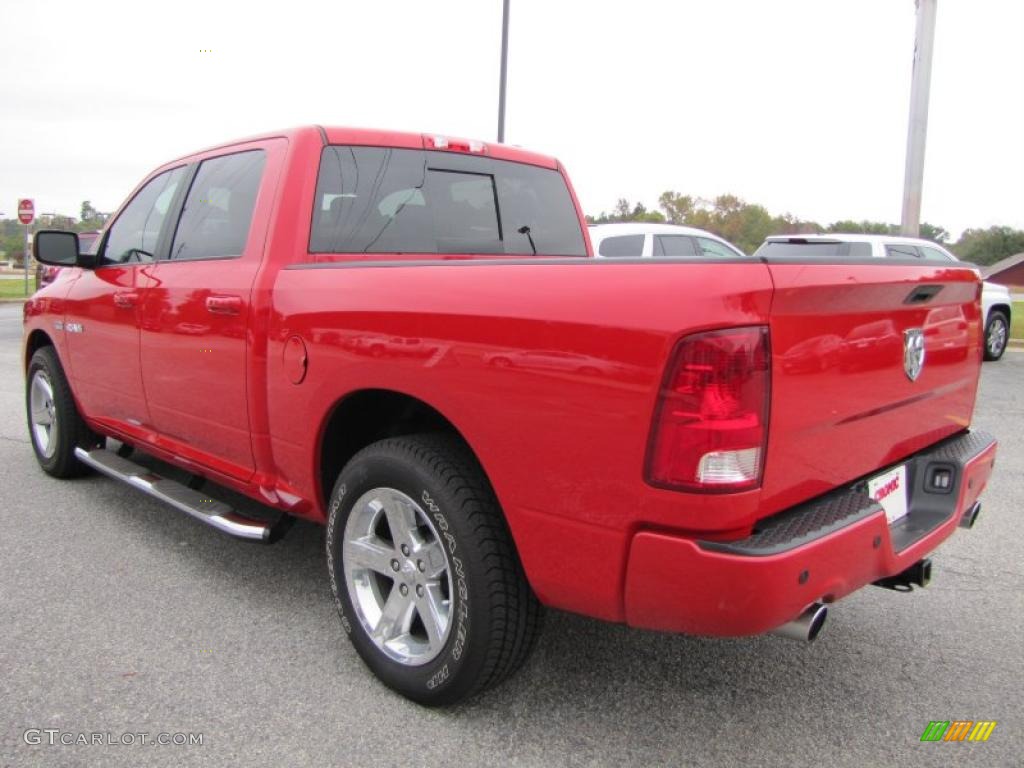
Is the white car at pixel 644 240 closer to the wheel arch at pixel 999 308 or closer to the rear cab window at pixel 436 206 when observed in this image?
the wheel arch at pixel 999 308

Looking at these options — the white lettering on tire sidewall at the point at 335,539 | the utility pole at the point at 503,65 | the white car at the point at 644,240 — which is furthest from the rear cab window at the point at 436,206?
the utility pole at the point at 503,65

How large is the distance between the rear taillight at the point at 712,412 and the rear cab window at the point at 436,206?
179 centimetres

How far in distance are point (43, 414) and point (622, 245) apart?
7245mm

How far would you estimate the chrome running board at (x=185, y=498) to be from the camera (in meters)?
3.22

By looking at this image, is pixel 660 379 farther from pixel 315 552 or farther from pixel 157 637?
pixel 315 552

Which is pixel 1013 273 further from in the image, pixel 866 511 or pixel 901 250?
pixel 866 511

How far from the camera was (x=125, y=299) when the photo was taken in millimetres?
3936

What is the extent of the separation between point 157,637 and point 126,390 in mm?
1466

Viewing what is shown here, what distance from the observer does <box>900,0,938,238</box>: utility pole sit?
13719 millimetres

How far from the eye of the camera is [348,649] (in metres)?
3.00

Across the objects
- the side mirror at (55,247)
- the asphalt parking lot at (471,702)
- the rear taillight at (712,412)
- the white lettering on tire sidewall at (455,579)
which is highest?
the side mirror at (55,247)

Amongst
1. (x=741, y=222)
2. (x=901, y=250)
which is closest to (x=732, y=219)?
(x=741, y=222)

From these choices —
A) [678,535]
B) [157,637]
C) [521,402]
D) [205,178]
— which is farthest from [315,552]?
[678,535]

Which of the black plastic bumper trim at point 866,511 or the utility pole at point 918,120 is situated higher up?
the utility pole at point 918,120
